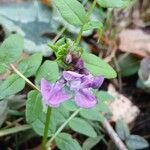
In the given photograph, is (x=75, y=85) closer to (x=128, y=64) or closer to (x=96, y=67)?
(x=96, y=67)

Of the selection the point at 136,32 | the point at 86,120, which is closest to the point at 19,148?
the point at 86,120

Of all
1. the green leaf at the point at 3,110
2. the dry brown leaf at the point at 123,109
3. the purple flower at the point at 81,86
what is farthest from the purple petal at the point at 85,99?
the dry brown leaf at the point at 123,109

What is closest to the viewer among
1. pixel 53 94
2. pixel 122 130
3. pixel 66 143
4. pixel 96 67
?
pixel 53 94

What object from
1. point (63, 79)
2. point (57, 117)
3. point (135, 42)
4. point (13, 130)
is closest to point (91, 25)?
point (63, 79)

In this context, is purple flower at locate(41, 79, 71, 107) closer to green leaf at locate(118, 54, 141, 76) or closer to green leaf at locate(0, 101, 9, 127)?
green leaf at locate(0, 101, 9, 127)

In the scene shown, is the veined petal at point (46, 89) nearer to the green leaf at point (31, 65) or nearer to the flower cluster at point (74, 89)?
the flower cluster at point (74, 89)

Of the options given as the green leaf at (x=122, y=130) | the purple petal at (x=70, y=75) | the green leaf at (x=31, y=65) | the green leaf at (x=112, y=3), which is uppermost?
the green leaf at (x=112, y=3)

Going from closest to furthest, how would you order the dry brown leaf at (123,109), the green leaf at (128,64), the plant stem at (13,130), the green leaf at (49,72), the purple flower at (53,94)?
the purple flower at (53,94), the green leaf at (49,72), the plant stem at (13,130), the dry brown leaf at (123,109), the green leaf at (128,64)
